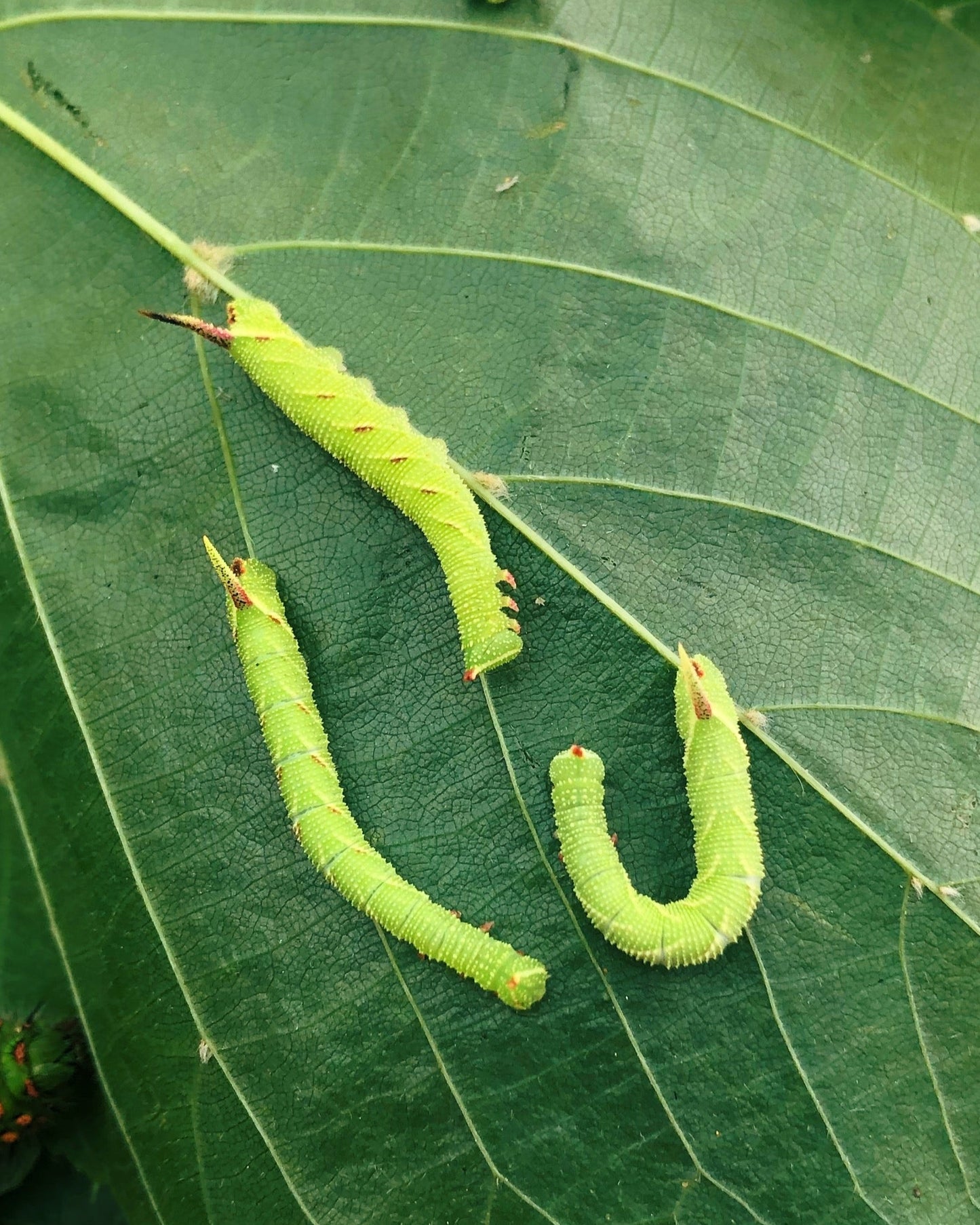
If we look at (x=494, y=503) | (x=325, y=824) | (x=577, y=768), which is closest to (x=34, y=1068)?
(x=325, y=824)

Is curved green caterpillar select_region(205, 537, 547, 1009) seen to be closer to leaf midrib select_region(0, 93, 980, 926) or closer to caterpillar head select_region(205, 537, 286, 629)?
caterpillar head select_region(205, 537, 286, 629)

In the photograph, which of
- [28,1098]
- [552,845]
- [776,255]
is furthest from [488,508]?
[28,1098]

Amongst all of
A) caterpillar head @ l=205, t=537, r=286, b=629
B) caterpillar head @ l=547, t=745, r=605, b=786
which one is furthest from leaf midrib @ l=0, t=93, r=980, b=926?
caterpillar head @ l=205, t=537, r=286, b=629

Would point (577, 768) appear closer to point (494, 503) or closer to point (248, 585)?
point (494, 503)

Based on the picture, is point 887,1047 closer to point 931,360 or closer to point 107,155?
point 931,360

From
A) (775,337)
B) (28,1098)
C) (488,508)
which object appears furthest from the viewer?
(28,1098)

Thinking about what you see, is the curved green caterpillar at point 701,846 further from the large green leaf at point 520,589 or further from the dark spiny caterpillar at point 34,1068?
the dark spiny caterpillar at point 34,1068
